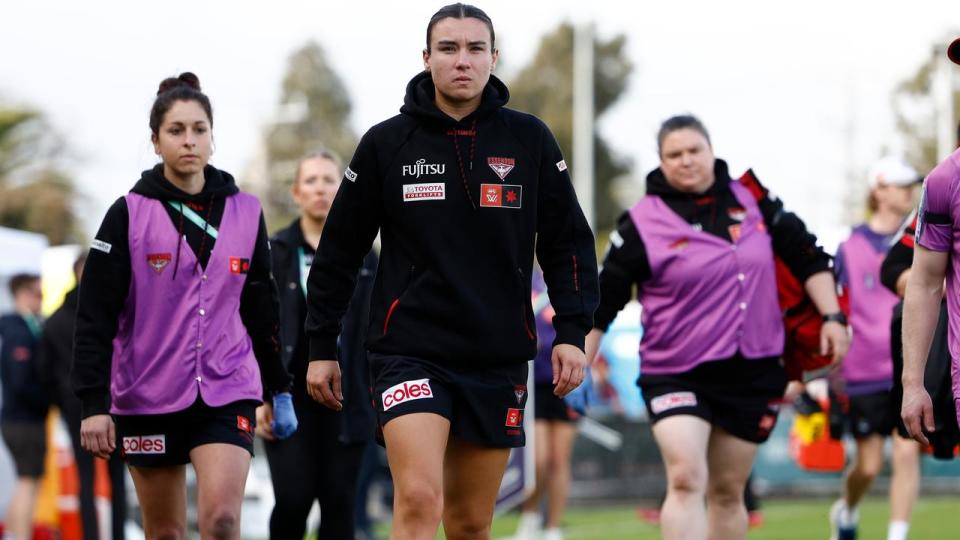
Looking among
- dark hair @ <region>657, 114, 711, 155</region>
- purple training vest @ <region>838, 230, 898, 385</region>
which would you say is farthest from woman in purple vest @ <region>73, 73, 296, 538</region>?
purple training vest @ <region>838, 230, 898, 385</region>

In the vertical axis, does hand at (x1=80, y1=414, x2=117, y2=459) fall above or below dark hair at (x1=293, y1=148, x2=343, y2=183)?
below

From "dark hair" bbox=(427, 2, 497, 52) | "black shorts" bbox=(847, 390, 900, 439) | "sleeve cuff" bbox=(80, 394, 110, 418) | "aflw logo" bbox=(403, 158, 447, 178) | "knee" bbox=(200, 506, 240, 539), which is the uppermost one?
"dark hair" bbox=(427, 2, 497, 52)

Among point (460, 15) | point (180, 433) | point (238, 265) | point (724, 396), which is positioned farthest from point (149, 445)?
point (724, 396)

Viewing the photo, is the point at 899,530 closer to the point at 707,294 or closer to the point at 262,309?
the point at 707,294

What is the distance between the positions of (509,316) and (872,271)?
20.6 feet

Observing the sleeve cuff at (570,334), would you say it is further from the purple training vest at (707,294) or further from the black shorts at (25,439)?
the black shorts at (25,439)

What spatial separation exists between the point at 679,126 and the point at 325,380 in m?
3.15

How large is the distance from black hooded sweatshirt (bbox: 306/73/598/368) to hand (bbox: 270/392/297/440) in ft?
3.83

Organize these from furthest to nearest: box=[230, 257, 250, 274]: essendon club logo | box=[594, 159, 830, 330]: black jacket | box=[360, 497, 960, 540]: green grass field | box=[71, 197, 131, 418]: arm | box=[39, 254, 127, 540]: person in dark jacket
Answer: box=[360, 497, 960, 540]: green grass field
box=[39, 254, 127, 540]: person in dark jacket
box=[594, 159, 830, 330]: black jacket
box=[230, 257, 250, 274]: essendon club logo
box=[71, 197, 131, 418]: arm

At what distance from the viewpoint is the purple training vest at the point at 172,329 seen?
6.89 m

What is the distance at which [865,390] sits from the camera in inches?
470

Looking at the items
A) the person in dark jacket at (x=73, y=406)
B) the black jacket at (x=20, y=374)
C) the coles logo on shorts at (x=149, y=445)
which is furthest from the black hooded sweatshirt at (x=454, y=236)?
the black jacket at (x=20, y=374)

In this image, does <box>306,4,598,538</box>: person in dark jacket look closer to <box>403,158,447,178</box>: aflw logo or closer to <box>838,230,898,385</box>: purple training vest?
<box>403,158,447,178</box>: aflw logo

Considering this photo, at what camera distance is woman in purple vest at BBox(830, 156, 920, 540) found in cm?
1162
